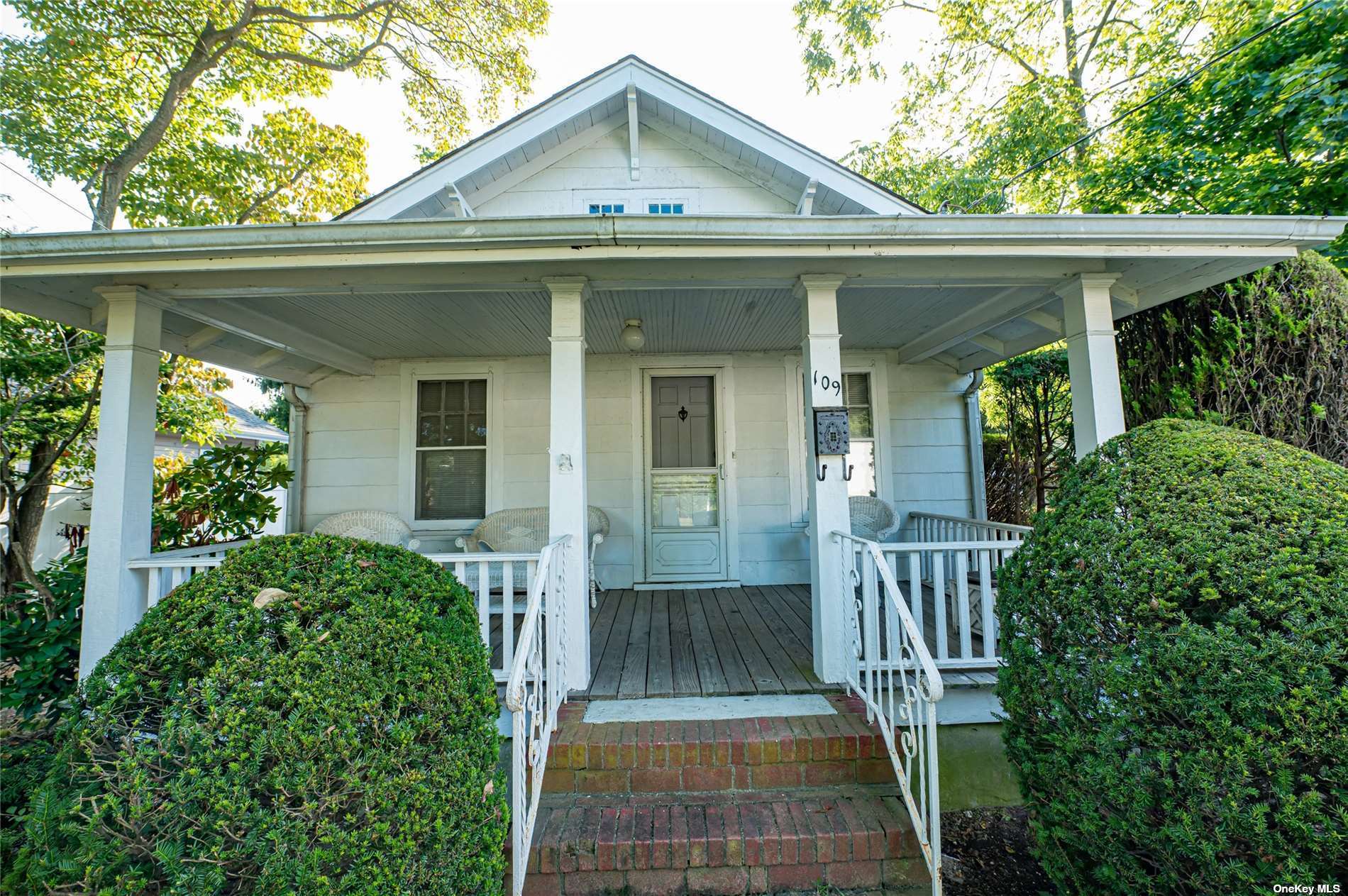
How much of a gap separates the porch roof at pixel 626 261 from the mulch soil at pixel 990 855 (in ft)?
8.72

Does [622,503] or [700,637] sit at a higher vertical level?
[622,503]

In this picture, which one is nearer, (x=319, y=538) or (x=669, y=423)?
(x=319, y=538)

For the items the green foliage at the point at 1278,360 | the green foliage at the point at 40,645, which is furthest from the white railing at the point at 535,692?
the green foliage at the point at 1278,360

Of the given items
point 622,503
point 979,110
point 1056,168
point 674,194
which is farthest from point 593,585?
point 979,110

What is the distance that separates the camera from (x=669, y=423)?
536 centimetres

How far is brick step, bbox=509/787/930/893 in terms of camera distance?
2068 millimetres

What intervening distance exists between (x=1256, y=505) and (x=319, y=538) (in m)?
2.96

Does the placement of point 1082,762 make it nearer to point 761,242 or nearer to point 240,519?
point 761,242

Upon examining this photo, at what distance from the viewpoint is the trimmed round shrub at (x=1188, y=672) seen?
136 centimetres

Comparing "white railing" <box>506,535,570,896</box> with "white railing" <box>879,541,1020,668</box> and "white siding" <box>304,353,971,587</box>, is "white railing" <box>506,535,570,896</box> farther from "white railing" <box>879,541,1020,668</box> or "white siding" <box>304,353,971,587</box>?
"white siding" <box>304,353,971,587</box>

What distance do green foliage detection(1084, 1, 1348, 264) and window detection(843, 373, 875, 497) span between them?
4.26 metres

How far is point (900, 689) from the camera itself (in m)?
3.04

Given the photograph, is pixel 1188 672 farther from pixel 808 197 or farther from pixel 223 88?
pixel 223 88

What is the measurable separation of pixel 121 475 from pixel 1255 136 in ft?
33.2
